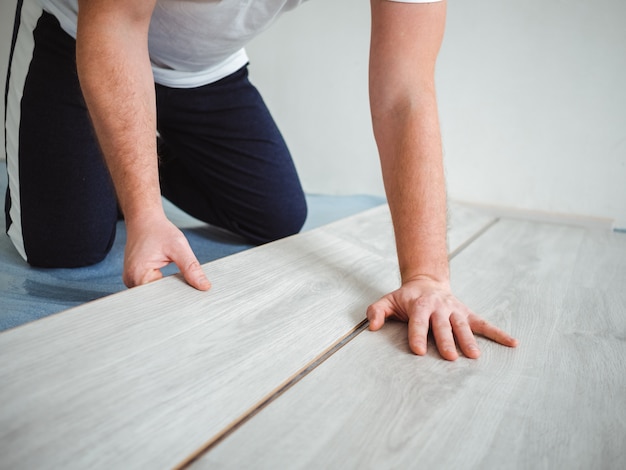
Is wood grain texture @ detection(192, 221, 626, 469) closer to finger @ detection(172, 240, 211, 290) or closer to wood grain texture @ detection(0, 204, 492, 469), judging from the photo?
wood grain texture @ detection(0, 204, 492, 469)

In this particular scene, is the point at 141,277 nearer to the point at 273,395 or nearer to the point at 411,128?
the point at 273,395

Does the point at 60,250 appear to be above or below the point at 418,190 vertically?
below

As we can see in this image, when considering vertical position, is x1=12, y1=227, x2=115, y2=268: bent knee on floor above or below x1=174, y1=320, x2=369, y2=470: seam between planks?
below

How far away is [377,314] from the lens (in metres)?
0.81

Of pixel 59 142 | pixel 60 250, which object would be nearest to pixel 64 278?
pixel 60 250

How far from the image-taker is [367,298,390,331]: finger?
31.4 inches

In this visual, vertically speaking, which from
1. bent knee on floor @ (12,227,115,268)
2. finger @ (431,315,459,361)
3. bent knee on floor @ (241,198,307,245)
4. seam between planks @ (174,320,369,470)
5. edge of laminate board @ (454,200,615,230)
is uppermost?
seam between planks @ (174,320,369,470)

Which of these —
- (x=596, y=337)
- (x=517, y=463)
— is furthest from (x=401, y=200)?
(x=517, y=463)

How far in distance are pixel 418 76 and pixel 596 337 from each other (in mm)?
572

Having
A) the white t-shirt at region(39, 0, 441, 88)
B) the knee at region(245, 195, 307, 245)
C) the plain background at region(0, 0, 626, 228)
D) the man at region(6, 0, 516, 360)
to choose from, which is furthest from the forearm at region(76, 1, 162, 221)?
the plain background at region(0, 0, 626, 228)

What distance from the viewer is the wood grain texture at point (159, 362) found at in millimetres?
477

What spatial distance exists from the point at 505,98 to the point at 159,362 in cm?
198

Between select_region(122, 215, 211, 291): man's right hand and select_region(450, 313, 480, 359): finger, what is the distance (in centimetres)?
40

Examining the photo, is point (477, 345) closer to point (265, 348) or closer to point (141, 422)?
point (265, 348)
